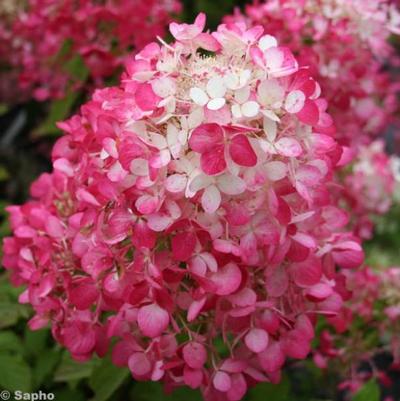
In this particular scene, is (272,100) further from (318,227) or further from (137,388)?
(137,388)

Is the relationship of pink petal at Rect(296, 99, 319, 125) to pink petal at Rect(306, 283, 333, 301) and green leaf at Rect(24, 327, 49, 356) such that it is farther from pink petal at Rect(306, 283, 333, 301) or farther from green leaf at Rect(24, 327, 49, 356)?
green leaf at Rect(24, 327, 49, 356)

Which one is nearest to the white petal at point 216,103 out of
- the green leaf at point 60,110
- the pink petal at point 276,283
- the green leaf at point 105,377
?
the pink petal at point 276,283

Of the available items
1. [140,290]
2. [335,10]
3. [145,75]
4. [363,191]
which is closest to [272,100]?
[145,75]

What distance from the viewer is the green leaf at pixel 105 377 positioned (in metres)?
1.00

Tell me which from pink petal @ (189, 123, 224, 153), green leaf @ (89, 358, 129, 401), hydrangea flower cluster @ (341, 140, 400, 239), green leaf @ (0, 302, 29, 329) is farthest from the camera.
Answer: hydrangea flower cluster @ (341, 140, 400, 239)

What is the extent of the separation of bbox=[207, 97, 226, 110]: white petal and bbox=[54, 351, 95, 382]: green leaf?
523 mm

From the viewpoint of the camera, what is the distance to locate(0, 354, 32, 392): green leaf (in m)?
1.05

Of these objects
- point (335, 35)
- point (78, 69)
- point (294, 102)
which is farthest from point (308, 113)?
point (78, 69)

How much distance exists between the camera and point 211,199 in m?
0.77

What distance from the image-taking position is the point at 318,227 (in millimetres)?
926

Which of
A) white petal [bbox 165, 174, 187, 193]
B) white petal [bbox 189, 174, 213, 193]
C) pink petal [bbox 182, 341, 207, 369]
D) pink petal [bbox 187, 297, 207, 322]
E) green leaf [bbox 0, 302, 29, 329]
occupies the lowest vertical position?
green leaf [bbox 0, 302, 29, 329]

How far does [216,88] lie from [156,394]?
1.96 feet

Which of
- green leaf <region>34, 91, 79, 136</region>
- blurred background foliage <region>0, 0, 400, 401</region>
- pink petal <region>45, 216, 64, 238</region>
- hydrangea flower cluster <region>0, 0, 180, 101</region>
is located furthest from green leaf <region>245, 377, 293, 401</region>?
green leaf <region>34, 91, 79, 136</region>

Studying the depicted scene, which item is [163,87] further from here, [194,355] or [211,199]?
[194,355]
